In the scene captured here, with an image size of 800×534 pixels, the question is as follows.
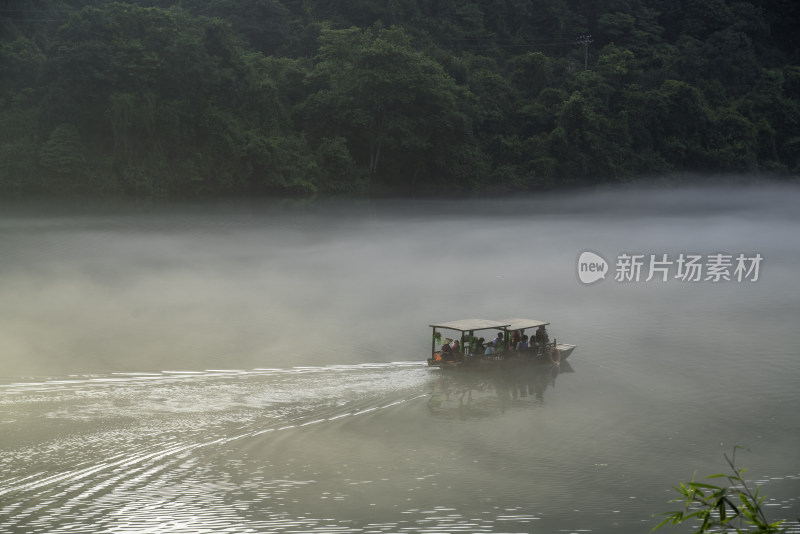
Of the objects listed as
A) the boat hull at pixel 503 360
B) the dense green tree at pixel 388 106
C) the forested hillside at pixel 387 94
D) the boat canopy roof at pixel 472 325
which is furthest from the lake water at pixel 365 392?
the dense green tree at pixel 388 106

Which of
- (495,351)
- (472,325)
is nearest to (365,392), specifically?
(472,325)

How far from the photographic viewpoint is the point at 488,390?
16453 mm

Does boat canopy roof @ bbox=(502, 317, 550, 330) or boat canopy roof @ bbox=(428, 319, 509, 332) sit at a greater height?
boat canopy roof @ bbox=(428, 319, 509, 332)

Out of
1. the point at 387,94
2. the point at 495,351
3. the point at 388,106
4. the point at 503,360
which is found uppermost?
the point at 387,94

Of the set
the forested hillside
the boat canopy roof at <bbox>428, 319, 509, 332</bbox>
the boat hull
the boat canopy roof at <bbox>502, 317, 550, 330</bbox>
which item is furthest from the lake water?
the forested hillside

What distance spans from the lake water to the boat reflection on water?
2.3 inches

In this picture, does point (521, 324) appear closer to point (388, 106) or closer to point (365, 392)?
point (365, 392)

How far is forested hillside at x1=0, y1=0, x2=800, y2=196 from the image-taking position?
46156 millimetres

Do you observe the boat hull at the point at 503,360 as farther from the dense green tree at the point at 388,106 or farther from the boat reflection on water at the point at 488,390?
the dense green tree at the point at 388,106

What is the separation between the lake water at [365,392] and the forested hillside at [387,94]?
42.2ft

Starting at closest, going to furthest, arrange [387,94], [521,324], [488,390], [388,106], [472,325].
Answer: [488,390], [472,325], [521,324], [387,94], [388,106]

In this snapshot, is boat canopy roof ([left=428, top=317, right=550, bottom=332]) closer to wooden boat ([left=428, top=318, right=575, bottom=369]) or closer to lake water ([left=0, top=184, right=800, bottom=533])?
A: wooden boat ([left=428, top=318, right=575, bottom=369])

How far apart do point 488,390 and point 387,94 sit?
38.4 m

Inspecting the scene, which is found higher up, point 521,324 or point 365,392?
point 521,324
